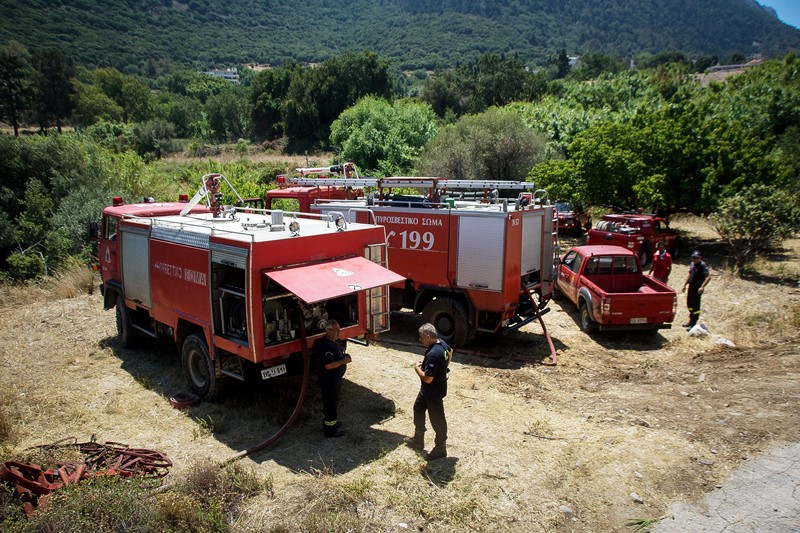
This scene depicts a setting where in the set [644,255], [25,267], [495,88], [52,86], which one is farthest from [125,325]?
[52,86]

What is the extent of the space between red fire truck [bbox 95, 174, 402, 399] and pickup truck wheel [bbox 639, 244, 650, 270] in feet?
44.7

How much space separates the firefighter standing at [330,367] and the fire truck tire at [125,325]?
17.4 feet


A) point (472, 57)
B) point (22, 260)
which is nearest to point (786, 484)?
point (22, 260)

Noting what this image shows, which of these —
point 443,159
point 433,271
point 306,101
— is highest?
point 306,101

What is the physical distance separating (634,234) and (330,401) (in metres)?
14.9

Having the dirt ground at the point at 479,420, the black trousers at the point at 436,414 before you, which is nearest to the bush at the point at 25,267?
the dirt ground at the point at 479,420

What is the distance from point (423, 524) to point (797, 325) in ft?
33.6

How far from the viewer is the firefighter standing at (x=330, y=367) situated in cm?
699

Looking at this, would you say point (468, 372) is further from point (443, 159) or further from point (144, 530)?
point (443, 159)

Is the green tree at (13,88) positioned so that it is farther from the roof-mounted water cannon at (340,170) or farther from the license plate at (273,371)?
the license plate at (273,371)

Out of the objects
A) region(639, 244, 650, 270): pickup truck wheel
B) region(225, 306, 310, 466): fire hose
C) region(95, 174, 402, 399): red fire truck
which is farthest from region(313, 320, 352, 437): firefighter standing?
region(639, 244, 650, 270): pickup truck wheel

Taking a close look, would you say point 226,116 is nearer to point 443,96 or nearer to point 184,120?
point 184,120

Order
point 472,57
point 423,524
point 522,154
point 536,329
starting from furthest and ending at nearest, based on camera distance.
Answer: point 472,57 < point 522,154 < point 536,329 < point 423,524

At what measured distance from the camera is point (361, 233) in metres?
8.20
